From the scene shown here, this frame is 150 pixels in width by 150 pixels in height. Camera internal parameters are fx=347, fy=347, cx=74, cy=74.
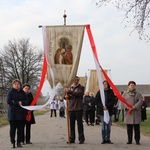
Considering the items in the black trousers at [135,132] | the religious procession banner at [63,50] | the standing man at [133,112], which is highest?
the religious procession banner at [63,50]

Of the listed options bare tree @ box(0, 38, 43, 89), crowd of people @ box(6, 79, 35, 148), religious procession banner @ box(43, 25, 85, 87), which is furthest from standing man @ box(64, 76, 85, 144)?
bare tree @ box(0, 38, 43, 89)

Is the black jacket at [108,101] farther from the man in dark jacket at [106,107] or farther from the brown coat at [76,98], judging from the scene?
the brown coat at [76,98]

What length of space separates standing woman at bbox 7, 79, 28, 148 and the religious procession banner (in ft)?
3.17

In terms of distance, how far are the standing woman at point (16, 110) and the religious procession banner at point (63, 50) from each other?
3.17ft

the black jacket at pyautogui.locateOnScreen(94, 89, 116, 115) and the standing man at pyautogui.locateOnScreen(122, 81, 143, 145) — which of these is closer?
the standing man at pyautogui.locateOnScreen(122, 81, 143, 145)

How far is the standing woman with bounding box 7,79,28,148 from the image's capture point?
9859mm

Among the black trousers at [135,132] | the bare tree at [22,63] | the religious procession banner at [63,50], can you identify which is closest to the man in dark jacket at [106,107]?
the black trousers at [135,132]

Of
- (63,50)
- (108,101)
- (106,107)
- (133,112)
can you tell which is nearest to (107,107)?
(106,107)

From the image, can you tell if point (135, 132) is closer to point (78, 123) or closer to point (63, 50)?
point (78, 123)

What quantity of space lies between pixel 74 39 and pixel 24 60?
54756mm

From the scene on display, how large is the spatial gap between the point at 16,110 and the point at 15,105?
15 cm

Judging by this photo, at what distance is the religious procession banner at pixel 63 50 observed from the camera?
10305 millimetres

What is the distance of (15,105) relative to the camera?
9.91 m

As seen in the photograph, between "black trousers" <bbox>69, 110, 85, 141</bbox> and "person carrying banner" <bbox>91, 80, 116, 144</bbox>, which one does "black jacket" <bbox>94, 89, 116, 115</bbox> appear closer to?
"person carrying banner" <bbox>91, 80, 116, 144</bbox>
